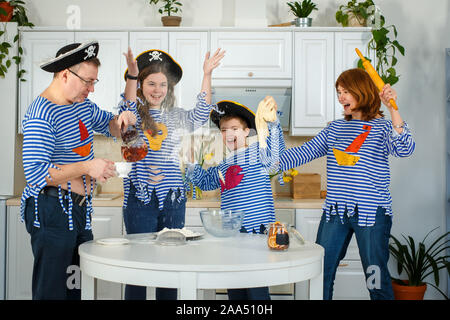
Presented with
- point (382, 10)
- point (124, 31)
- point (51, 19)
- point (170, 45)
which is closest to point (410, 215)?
point (382, 10)

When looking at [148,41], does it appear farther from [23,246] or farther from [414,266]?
[414,266]

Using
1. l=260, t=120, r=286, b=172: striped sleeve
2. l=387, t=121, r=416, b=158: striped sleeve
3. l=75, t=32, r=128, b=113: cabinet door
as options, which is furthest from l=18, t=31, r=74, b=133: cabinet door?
l=387, t=121, r=416, b=158: striped sleeve

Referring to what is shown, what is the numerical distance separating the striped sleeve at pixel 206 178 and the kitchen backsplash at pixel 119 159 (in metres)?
1.42

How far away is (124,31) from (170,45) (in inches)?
14.0

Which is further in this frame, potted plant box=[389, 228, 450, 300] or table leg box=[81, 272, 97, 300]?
potted plant box=[389, 228, 450, 300]

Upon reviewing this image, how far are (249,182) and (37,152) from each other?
107 cm

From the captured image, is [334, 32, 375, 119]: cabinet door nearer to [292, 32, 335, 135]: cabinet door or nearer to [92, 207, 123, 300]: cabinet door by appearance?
[292, 32, 335, 135]: cabinet door

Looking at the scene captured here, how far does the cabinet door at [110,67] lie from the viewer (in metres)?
3.83

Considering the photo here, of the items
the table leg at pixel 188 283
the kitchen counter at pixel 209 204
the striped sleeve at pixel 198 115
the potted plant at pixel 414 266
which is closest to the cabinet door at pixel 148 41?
the striped sleeve at pixel 198 115

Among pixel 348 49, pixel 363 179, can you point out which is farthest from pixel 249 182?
pixel 348 49

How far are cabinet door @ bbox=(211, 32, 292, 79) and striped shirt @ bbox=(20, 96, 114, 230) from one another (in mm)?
1692

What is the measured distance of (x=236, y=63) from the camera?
382 centimetres

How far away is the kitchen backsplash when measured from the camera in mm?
4176

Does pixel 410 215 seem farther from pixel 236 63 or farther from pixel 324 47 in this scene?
pixel 236 63
